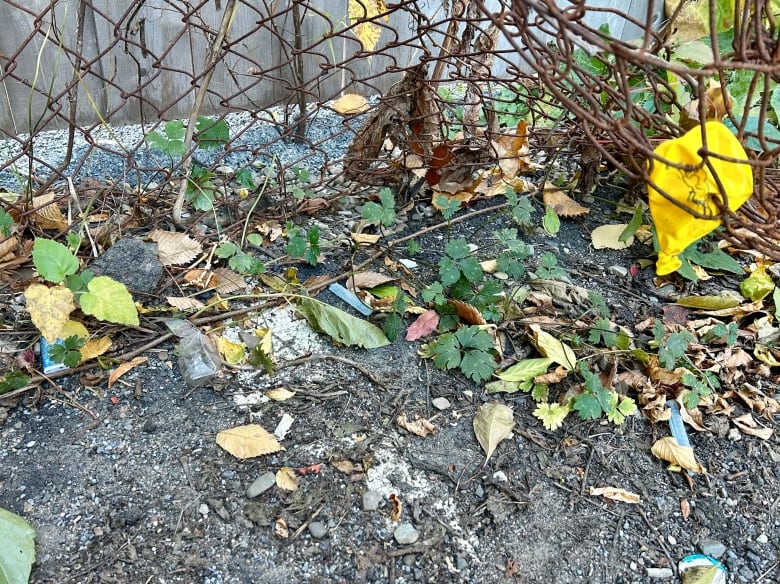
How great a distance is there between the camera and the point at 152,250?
166cm

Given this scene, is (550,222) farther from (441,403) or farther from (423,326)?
(441,403)

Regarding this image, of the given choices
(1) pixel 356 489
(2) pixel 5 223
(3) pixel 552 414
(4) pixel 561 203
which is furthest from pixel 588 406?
(2) pixel 5 223

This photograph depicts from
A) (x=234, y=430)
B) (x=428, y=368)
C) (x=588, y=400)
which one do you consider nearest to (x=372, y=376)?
(x=428, y=368)

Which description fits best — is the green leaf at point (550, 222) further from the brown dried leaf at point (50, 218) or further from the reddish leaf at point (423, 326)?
the brown dried leaf at point (50, 218)

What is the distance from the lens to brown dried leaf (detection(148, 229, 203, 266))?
174 cm

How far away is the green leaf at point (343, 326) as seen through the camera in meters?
1.56

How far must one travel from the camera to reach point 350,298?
1714 mm

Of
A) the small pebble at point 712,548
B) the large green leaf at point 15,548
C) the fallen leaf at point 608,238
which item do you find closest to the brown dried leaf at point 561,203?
the fallen leaf at point 608,238

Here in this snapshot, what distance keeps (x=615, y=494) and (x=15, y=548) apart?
44.8 inches

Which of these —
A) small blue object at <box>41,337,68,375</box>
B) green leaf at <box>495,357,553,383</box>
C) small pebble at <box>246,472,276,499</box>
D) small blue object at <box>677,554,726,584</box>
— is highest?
small blue object at <box>41,337,68,375</box>

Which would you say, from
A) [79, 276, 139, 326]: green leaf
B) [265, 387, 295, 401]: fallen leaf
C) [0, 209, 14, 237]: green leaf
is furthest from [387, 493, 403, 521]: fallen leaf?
[0, 209, 14, 237]: green leaf

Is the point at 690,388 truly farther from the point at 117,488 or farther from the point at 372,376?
the point at 117,488

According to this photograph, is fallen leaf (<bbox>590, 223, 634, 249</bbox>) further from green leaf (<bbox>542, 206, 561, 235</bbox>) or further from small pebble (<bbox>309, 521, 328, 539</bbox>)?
A: small pebble (<bbox>309, 521, 328, 539</bbox>)

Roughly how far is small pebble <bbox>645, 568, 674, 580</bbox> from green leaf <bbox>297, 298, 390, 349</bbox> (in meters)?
0.76
